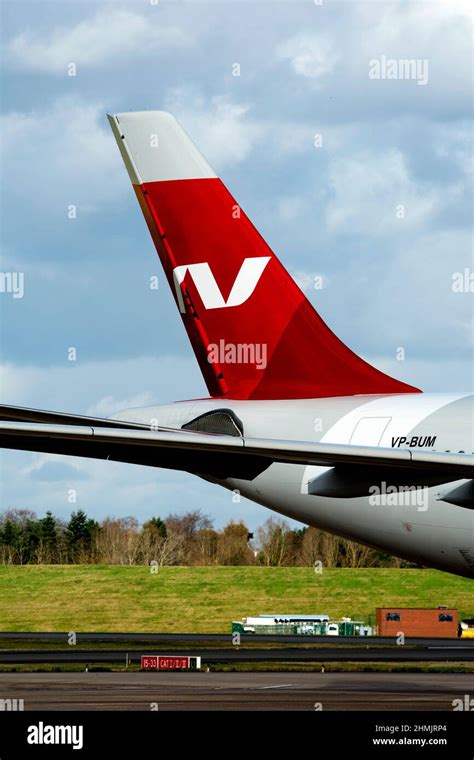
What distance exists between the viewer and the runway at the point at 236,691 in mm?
22172

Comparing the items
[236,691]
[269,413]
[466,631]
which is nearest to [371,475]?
[269,413]

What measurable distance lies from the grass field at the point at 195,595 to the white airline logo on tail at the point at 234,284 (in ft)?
162

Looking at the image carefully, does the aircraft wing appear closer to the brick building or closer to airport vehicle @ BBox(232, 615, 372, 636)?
airport vehicle @ BBox(232, 615, 372, 636)

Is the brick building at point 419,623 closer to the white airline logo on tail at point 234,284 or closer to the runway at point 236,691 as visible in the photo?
the runway at point 236,691

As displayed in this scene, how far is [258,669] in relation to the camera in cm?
3425

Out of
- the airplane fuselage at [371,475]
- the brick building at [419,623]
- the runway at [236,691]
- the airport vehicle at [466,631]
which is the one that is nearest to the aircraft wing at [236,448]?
the airplane fuselage at [371,475]

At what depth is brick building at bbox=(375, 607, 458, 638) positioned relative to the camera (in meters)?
61.9

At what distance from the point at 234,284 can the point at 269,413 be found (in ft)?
9.80

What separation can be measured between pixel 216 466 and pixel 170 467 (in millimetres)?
731

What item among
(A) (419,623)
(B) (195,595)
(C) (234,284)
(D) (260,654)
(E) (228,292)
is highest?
(C) (234,284)

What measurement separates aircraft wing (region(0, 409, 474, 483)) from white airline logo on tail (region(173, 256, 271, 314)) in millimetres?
6942

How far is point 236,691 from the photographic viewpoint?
25875 millimetres

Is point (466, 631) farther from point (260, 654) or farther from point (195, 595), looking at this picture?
point (260, 654)

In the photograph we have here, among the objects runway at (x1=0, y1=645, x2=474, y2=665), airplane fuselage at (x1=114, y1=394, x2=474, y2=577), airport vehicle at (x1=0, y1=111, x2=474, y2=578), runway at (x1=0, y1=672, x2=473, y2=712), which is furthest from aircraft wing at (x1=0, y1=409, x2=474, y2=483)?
runway at (x1=0, y1=645, x2=474, y2=665)
